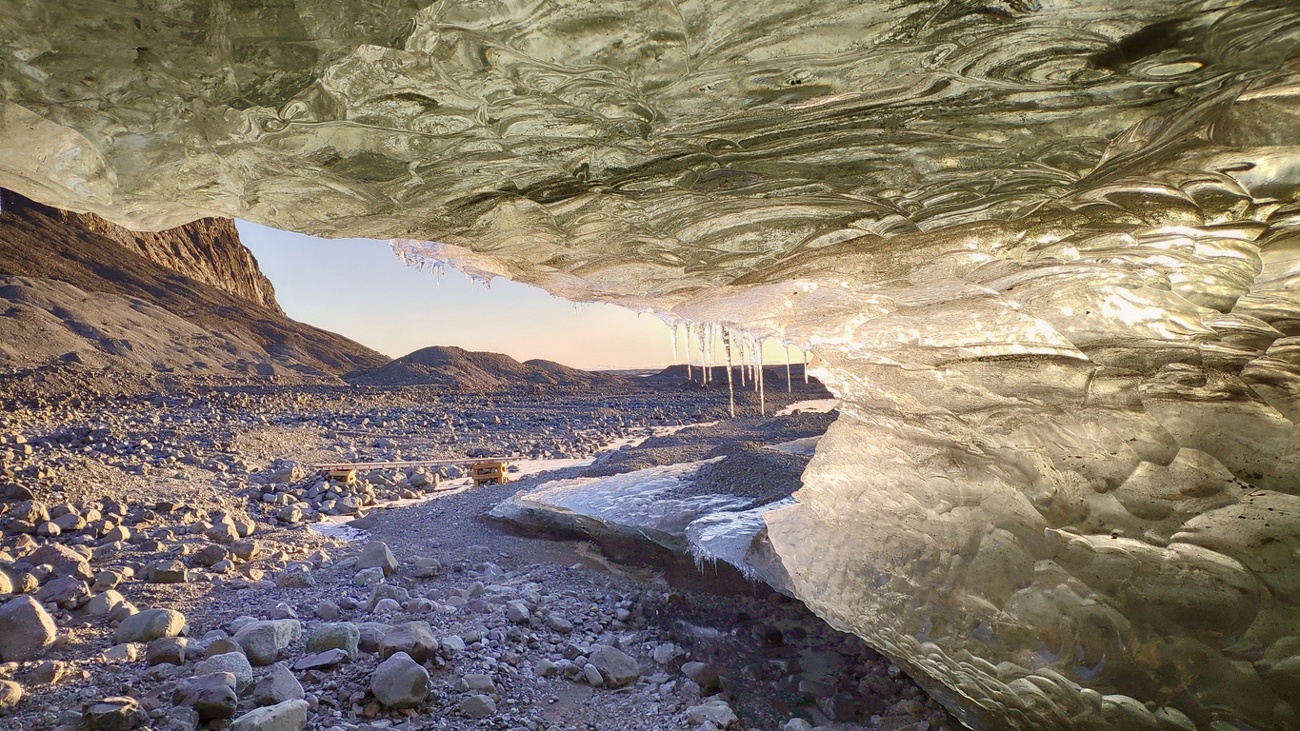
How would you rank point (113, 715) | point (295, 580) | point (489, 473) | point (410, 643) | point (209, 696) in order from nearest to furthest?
point (113, 715) < point (209, 696) < point (410, 643) < point (295, 580) < point (489, 473)

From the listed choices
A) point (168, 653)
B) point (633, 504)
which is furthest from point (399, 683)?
point (633, 504)

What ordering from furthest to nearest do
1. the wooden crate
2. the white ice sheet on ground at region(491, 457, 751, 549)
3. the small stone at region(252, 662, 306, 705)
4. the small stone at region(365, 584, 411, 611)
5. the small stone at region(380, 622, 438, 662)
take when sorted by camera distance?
the wooden crate, the white ice sheet on ground at region(491, 457, 751, 549), the small stone at region(365, 584, 411, 611), the small stone at region(380, 622, 438, 662), the small stone at region(252, 662, 306, 705)

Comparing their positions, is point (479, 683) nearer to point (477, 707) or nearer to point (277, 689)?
point (477, 707)

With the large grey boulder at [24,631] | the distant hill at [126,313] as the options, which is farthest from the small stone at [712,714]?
the distant hill at [126,313]

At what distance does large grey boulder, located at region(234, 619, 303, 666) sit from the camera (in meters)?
3.39

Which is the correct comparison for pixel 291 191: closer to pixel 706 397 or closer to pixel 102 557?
pixel 102 557

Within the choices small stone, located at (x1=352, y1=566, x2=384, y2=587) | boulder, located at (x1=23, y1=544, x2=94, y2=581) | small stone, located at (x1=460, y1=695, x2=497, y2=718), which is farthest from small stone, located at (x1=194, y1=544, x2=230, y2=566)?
small stone, located at (x1=460, y1=695, x2=497, y2=718)

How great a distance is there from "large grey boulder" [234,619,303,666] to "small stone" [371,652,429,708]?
0.63 meters

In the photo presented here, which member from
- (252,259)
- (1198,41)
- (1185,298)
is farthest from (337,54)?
(252,259)

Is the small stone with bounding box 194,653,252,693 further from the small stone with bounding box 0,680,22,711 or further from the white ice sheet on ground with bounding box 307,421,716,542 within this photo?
the white ice sheet on ground with bounding box 307,421,716,542

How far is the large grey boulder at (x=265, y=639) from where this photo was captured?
11.1 ft

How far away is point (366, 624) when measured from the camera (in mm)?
3744

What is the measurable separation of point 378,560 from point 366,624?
4.31ft

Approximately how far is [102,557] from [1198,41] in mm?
6424
